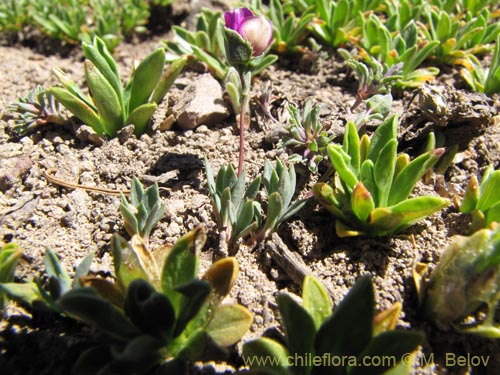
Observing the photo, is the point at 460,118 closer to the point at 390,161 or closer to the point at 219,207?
the point at 390,161

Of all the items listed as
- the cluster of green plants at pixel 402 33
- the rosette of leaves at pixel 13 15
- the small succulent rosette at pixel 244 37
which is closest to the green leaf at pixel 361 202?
the small succulent rosette at pixel 244 37

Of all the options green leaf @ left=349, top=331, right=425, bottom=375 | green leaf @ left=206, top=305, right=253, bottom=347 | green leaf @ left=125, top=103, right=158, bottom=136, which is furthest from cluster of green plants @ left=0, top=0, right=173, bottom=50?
green leaf @ left=349, top=331, right=425, bottom=375

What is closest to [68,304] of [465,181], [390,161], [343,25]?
[390,161]

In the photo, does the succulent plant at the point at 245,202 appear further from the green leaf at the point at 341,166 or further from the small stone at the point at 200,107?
the small stone at the point at 200,107

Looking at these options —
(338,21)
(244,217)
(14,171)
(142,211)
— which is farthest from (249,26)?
(14,171)

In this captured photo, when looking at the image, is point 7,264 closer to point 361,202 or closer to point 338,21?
point 361,202

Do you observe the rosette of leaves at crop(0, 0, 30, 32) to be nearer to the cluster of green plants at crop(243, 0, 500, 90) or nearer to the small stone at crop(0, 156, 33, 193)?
the small stone at crop(0, 156, 33, 193)

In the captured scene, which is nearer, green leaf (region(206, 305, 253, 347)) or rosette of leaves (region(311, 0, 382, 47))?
green leaf (region(206, 305, 253, 347))
